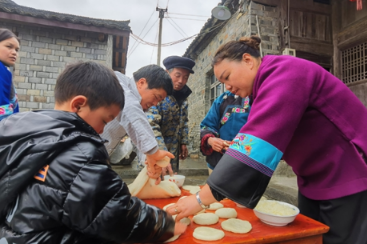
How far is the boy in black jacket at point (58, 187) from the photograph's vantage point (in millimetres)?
755

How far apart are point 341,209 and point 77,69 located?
1494mm

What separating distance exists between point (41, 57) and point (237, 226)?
7149mm

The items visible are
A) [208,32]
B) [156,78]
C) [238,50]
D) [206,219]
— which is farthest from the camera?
[208,32]

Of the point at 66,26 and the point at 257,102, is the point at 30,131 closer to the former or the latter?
the point at 257,102

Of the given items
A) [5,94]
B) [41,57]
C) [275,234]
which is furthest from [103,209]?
[41,57]

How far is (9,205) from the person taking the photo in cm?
80

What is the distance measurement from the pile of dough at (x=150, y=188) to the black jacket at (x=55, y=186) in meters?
0.76

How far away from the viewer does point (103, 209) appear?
2.60 ft

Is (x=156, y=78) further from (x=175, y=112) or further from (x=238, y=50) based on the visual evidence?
(x=175, y=112)

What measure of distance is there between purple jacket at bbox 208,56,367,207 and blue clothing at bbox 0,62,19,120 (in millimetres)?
2177

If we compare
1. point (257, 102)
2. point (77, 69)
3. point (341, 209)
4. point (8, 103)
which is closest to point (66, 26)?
point (8, 103)

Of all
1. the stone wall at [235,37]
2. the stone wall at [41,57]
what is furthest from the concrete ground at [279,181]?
the stone wall at [41,57]

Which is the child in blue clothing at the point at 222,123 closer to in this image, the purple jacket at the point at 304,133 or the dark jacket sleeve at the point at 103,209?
the purple jacket at the point at 304,133

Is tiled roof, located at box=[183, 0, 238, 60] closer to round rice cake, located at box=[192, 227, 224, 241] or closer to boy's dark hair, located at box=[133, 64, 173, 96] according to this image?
boy's dark hair, located at box=[133, 64, 173, 96]
